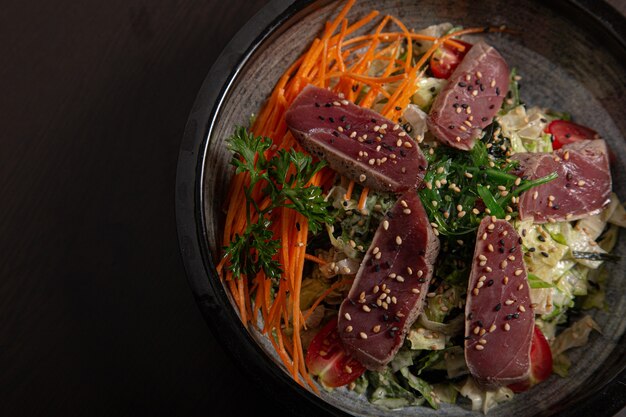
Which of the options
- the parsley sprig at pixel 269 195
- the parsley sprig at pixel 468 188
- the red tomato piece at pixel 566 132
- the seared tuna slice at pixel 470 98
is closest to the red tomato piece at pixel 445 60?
the seared tuna slice at pixel 470 98

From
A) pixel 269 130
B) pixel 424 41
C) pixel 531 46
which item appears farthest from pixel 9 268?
pixel 531 46

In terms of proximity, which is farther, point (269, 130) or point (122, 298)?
point (122, 298)

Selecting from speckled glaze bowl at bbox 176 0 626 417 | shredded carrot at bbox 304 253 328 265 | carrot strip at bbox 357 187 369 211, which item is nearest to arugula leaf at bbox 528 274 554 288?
speckled glaze bowl at bbox 176 0 626 417

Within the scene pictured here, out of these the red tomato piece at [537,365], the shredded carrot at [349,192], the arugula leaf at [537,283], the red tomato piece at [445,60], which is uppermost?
the red tomato piece at [445,60]

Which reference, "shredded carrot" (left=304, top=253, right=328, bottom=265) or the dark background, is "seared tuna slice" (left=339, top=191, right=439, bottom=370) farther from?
the dark background

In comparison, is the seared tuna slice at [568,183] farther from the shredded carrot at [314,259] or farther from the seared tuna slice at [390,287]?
the shredded carrot at [314,259]

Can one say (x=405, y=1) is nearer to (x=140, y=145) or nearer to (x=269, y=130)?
(x=269, y=130)

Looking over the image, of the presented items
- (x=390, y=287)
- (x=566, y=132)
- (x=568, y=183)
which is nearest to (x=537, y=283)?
(x=568, y=183)
